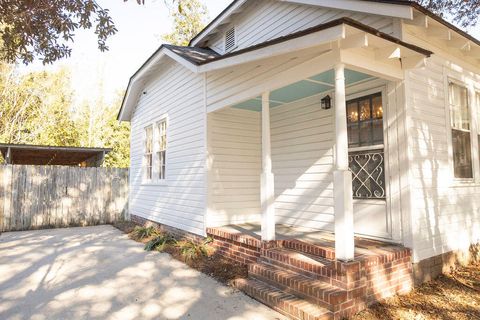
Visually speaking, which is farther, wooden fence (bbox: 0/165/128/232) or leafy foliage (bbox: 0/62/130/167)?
leafy foliage (bbox: 0/62/130/167)

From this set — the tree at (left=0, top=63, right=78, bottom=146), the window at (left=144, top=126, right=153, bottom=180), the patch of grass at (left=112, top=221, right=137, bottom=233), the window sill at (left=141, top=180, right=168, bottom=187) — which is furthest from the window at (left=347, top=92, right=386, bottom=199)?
the tree at (left=0, top=63, right=78, bottom=146)

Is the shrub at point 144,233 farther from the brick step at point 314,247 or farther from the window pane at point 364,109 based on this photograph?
the window pane at point 364,109

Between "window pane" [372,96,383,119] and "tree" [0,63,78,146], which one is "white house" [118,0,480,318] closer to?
"window pane" [372,96,383,119]

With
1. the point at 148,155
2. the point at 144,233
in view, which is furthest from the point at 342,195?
the point at 148,155

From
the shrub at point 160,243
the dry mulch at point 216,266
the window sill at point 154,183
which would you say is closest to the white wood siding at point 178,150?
the window sill at point 154,183

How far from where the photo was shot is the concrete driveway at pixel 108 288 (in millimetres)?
3666

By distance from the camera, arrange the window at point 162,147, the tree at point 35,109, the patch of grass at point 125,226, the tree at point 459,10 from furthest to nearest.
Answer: the tree at point 35,109 → the tree at point 459,10 → the patch of grass at point 125,226 → the window at point 162,147

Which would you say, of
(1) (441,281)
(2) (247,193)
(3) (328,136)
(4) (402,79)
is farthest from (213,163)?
(1) (441,281)

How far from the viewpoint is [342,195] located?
3.55 meters

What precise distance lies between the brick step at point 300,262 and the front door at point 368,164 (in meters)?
1.19

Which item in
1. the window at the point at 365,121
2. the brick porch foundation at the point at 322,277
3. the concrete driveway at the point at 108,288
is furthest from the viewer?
the window at the point at 365,121

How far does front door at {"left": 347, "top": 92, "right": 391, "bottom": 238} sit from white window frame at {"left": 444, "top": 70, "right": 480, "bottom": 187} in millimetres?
1246

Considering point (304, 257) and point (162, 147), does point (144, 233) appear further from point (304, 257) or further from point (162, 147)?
point (304, 257)

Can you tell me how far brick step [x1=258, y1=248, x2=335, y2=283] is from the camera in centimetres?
367
